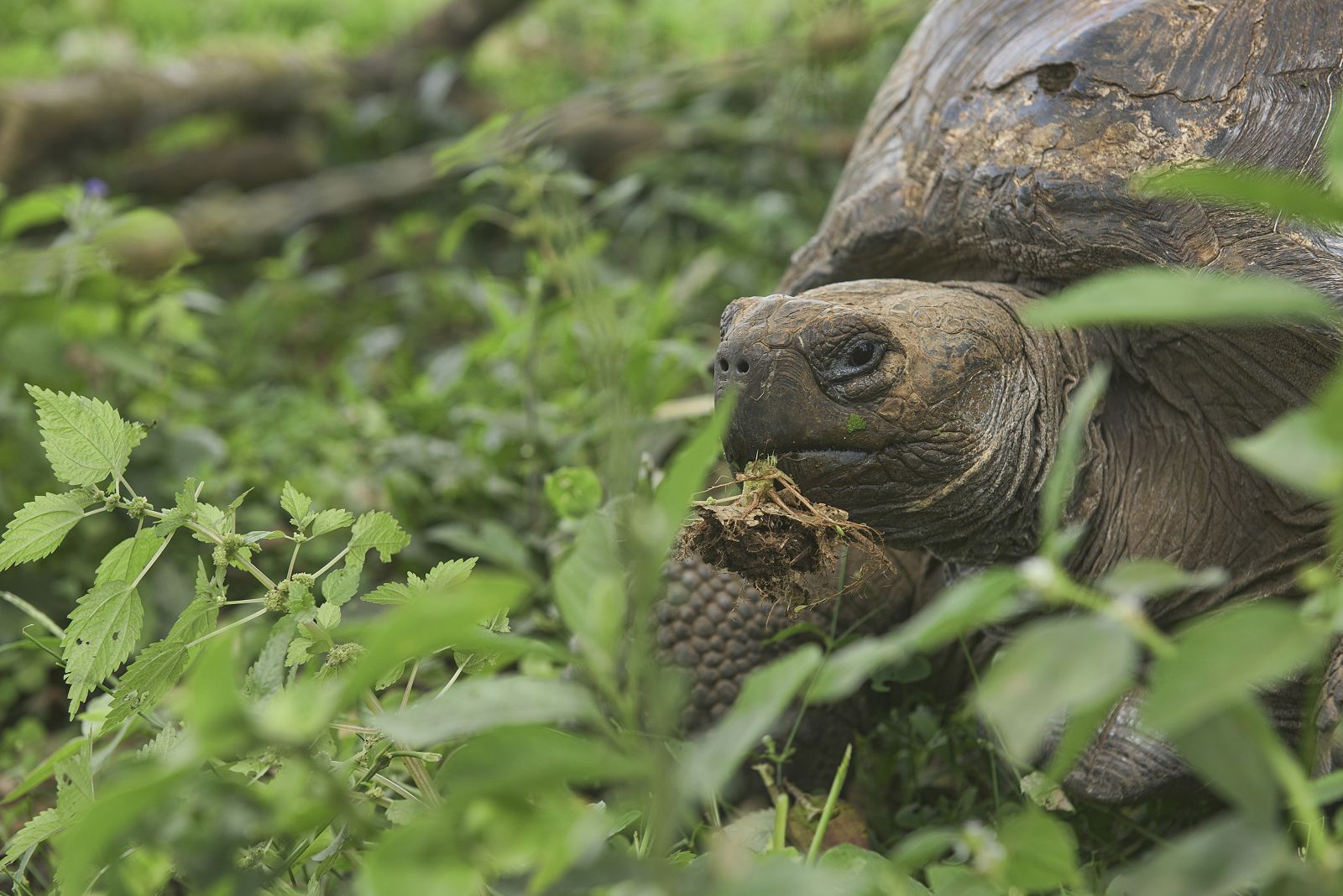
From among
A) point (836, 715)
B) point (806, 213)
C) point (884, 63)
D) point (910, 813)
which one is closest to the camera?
point (910, 813)

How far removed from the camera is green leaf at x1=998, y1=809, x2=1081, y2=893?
0.81 metres

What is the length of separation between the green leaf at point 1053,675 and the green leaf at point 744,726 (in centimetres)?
12

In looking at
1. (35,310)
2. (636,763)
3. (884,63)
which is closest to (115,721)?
(636,763)

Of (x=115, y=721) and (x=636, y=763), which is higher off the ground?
(x=636, y=763)

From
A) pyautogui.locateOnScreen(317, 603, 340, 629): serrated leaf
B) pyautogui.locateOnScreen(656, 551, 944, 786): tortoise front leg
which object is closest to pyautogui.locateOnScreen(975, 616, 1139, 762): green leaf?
pyautogui.locateOnScreen(317, 603, 340, 629): serrated leaf

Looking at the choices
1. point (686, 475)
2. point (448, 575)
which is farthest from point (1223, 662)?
point (448, 575)

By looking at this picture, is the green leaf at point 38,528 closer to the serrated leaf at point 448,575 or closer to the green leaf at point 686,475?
the serrated leaf at point 448,575

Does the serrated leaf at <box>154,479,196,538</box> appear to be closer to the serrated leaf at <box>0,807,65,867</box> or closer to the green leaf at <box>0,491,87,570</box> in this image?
the green leaf at <box>0,491,87,570</box>

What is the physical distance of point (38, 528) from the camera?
48.8 inches

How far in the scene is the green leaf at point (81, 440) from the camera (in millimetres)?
1262

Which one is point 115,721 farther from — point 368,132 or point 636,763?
point 368,132

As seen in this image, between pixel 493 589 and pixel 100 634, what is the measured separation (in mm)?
719

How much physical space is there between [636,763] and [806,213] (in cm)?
340

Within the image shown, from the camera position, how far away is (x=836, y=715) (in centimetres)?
191
